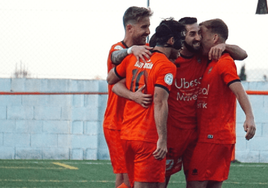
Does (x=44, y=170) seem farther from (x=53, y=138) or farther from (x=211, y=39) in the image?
(x=211, y=39)

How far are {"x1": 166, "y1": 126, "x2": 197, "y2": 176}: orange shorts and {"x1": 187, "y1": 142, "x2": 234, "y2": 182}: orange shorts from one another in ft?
0.33

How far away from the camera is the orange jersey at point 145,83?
3.31 m

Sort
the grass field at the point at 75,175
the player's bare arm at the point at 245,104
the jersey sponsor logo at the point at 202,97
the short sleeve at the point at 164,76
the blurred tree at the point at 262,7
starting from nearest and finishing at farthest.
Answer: the short sleeve at the point at 164,76, the player's bare arm at the point at 245,104, the jersey sponsor logo at the point at 202,97, the grass field at the point at 75,175, the blurred tree at the point at 262,7

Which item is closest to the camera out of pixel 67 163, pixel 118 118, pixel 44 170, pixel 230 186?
pixel 118 118

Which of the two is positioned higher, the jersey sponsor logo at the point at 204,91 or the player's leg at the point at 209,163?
the jersey sponsor logo at the point at 204,91

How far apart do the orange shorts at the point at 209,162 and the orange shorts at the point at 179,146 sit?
0.33 ft

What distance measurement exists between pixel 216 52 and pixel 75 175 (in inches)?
156

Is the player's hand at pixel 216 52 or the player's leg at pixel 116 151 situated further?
the player's leg at pixel 116 151

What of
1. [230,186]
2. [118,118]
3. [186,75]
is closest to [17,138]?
[230,186]

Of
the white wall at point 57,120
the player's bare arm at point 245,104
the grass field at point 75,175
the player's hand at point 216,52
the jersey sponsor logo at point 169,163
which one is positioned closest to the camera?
the player's bare arm at point 245,104

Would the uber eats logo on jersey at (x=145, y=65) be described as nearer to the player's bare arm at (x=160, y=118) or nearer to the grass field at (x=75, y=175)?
the player's bare arm at (x=160, y=118)

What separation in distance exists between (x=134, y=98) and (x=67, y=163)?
17.6ft

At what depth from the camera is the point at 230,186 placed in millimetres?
6301

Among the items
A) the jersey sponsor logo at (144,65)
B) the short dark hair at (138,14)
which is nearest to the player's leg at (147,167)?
the jersey sponsor logo at (144,65)
